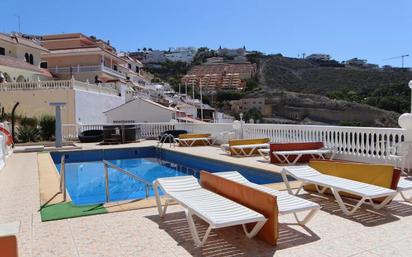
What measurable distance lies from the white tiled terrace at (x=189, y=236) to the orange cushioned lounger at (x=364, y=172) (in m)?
0.43

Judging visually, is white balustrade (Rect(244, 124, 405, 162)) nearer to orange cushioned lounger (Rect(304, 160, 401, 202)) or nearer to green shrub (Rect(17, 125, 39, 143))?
orange cushioned lounger (Rect(304, 160, 401, 202))

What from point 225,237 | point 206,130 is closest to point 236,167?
point 225,237

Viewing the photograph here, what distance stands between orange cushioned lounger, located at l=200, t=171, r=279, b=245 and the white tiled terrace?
0.13m

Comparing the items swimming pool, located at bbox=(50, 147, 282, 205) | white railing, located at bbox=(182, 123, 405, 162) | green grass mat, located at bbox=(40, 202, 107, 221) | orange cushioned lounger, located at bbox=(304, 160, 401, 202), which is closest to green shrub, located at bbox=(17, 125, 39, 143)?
swimming pool, located at bbox=(50, 147, 282, 205)

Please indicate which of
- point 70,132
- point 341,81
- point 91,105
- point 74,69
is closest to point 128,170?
point 70,132

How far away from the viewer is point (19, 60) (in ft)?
118

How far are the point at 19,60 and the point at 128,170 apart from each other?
2793 cm

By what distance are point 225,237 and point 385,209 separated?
266 cm

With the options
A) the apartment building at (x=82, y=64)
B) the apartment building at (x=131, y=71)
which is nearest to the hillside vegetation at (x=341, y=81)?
the apartment building at (x=131, y=71)

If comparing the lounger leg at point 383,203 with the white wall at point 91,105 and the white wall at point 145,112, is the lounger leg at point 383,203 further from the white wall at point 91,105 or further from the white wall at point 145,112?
the white wall at point 91,105

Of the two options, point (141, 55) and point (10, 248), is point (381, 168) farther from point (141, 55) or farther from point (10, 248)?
point (141, 55)

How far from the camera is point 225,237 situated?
448cm

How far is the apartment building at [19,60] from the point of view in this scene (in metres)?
32.2

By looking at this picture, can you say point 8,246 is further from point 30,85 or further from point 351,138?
point 30,85
